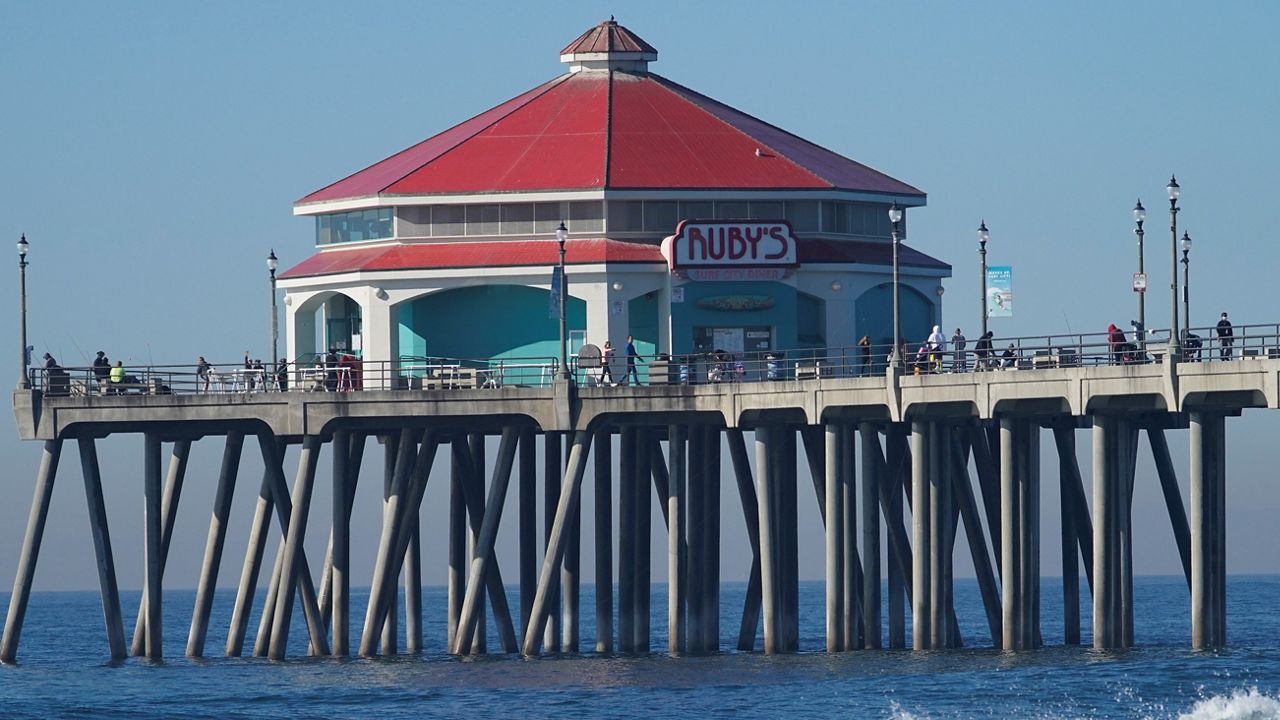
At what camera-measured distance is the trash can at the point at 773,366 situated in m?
60.7

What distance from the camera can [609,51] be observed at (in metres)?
71.0

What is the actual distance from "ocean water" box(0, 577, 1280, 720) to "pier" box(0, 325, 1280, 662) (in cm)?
95

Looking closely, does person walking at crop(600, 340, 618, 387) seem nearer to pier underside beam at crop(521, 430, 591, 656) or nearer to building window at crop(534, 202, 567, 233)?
pier underside beam at crop(521, 430, 591, 656)

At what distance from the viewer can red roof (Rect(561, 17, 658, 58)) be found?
71000mm

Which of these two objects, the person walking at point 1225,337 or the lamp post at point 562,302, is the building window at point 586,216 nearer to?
the lamp post at point 562,302

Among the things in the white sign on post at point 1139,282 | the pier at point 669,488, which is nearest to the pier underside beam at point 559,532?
the pier at point 669,488

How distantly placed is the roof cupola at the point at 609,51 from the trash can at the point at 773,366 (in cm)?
1073

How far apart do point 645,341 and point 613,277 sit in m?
2.10

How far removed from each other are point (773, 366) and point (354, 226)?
41.8ft

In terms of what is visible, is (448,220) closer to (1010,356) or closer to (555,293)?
(555,293)

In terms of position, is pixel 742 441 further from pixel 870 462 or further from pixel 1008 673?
pixel 1008 673

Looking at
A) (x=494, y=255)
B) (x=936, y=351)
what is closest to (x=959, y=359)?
(x=936, y=351)

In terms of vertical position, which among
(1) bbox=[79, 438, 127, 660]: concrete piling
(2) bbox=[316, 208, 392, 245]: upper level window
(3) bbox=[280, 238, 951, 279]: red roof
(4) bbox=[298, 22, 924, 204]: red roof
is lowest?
(1) bbox=[79, 438, 127, 660]: concrete piling

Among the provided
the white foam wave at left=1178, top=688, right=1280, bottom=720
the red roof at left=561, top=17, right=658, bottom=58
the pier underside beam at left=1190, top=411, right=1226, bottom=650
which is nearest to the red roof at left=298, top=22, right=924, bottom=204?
the red roof at left=561, top=17, right=658, bottom=58
